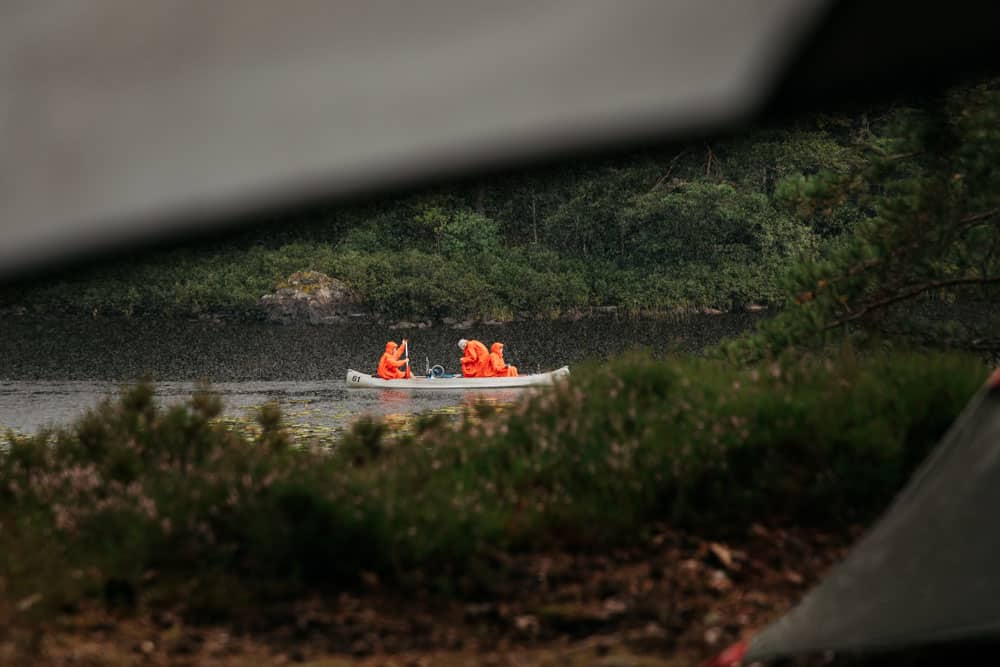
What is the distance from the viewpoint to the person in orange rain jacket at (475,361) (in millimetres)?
19906

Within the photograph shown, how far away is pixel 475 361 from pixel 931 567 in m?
18.1

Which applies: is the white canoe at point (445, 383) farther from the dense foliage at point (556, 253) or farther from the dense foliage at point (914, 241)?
the dense foliage at point (556, 253)

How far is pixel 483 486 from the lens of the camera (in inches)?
152

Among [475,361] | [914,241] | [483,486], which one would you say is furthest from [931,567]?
[475,361]

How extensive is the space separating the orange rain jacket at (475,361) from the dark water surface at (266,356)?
477mm

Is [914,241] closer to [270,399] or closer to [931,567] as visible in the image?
[931,567]

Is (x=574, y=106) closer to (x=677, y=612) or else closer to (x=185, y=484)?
(x=677, y=612)

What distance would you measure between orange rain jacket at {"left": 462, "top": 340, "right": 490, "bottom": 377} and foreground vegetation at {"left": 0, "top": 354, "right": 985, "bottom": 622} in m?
15.1

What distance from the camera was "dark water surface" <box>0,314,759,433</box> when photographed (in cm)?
1930

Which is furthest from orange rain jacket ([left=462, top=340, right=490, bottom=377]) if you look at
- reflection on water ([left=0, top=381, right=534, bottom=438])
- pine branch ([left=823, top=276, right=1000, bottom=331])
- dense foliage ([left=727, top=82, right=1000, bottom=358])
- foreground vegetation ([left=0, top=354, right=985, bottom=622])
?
foreground vegetation ([left=0, top=354, right=985, bottom=622])

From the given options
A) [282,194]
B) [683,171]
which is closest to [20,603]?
[282,194]

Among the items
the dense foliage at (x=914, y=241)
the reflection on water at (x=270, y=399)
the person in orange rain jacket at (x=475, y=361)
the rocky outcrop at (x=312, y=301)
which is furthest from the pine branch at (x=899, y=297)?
the rocky outcrop at (x=312, y=301)

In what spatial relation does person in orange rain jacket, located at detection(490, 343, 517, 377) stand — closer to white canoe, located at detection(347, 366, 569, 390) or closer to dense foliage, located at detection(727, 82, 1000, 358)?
white canoe, located at detection(347, 366, 569, 390)

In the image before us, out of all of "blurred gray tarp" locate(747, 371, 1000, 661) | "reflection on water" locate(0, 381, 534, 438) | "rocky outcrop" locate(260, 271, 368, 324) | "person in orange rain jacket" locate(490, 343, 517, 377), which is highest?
"rocky outcrop" locate(260, 271, 368, 324)
